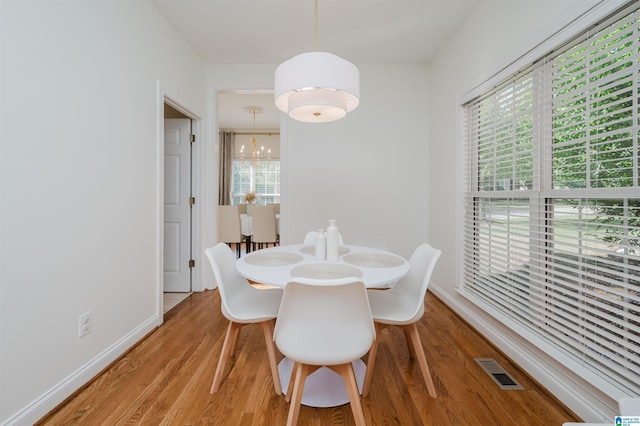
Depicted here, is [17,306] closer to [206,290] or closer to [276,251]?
[276,251]

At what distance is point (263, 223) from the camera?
475 cm

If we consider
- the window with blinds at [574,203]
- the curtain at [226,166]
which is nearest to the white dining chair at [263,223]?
the curtain at [226,166]

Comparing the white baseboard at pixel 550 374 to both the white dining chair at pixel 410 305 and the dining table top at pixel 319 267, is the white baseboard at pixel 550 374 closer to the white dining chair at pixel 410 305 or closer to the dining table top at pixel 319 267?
the white dining chair at pixel 410 305

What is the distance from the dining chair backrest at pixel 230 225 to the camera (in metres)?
4.66

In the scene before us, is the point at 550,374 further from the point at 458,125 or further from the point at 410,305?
the point at 458,125

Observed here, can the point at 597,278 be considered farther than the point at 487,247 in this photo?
No

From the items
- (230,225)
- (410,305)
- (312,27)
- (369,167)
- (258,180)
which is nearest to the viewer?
(410,305)

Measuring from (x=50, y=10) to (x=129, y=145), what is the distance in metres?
0.83

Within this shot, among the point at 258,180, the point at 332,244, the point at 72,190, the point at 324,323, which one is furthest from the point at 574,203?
the point at 258,180

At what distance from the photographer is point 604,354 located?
1.38 metres

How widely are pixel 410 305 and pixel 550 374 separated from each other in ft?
2.76

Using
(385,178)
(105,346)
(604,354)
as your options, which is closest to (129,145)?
(105,346)

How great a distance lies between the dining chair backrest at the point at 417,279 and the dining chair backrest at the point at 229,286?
94 centimetres

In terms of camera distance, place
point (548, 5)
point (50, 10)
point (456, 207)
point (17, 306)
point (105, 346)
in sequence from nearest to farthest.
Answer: point (17, 306)
point (50, 10)
point (548, 5)
point (105, 346)
point (456, 207)
